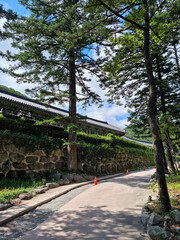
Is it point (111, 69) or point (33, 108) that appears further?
point (33, 108)

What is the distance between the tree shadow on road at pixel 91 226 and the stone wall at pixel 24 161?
14.2 ft

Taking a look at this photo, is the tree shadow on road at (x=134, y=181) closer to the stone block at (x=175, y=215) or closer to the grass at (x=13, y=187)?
the grass at (x=13, y=187)

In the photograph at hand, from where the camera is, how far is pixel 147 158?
85.6 ft

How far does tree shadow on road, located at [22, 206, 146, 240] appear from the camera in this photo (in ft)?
10.9

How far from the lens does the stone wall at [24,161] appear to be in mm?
7867

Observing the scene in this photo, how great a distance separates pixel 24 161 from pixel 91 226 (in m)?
5.90

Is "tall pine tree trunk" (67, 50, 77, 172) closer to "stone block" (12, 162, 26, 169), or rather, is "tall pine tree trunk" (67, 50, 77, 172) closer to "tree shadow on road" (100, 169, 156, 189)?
"tree shadow on road" (100, 169, 156, 189)

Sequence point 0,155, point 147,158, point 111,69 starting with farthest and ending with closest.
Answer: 1. point 147,158
2. point 0,155
3. point 111,69

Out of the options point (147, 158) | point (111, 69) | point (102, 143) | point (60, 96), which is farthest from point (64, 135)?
point (147, 158)

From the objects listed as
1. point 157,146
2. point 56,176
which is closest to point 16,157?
point 56,176

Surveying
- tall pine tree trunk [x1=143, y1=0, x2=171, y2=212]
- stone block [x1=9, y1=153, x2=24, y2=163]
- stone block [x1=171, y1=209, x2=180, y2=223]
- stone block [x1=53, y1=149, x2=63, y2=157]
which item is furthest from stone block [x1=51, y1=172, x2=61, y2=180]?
stone block [x1=171, y1=209, x2=180, y2=223]

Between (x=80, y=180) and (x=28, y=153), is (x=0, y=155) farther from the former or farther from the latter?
(x=80, y=180)

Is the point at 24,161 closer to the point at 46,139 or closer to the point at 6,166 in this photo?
the point at 6,166

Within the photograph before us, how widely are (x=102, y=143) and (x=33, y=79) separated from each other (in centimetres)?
753
